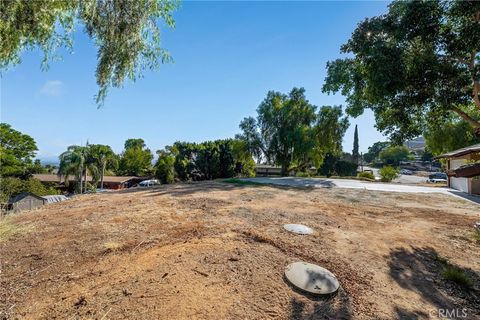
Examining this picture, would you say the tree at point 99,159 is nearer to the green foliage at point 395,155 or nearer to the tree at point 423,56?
the tree at point 423,56

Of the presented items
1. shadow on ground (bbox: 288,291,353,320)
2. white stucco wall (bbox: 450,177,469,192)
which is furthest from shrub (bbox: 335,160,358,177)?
shadow on ground (bbox: 288,291,353,320)

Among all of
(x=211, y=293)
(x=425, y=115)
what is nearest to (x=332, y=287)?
(x=211, y=293)

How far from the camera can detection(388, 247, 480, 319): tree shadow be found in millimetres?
3205

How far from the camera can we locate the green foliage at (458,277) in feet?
12.0

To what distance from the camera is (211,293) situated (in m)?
2.89

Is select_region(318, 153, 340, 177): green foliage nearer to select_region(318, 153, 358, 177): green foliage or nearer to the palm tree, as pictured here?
select_region(318, 153, 358, 177): green foliage

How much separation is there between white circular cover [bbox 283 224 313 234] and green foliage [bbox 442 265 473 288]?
225 centimetres

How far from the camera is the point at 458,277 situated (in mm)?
3740

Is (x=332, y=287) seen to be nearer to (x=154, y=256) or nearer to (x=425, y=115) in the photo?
(x=154, y=256)

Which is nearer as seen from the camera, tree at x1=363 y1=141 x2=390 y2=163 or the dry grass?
the dry grass

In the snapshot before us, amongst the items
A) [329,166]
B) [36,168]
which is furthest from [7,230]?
[36,168]

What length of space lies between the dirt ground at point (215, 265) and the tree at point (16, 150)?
28034 mm

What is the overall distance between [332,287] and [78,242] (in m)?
3.94

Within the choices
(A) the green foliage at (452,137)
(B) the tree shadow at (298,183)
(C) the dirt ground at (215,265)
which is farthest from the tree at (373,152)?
(C) the dirt ground at (215,265)
